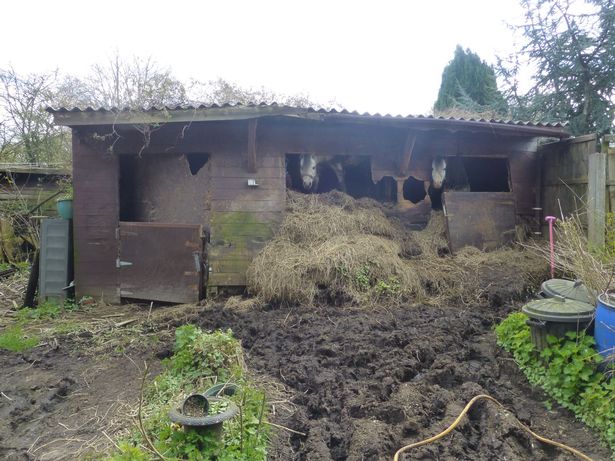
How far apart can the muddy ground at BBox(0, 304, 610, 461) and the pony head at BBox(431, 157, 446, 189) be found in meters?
2.79

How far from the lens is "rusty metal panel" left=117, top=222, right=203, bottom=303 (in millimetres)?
6445

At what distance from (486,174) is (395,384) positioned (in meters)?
6.61

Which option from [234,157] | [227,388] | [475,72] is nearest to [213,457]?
[227,388]

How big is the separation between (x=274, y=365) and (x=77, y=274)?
172 inches

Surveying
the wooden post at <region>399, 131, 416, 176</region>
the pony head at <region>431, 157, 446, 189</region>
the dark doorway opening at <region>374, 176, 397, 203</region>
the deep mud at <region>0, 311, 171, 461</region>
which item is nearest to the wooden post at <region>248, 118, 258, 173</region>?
the wooden post at <region>399, 131, 416, 176</region>

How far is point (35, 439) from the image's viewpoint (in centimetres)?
287

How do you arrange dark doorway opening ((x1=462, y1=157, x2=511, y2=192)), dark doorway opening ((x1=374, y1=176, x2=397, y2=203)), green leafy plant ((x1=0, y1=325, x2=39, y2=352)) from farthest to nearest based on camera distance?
dark doorway opening ((x1=462, y1=157, x2=511, y2=192))
dark doorway opening ((x1=374, y1=176, x2=397, y2=203))
green leafy plant ((x1=0, y1=325, x2=39, y2=352))

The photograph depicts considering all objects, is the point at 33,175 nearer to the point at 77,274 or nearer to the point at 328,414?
the point at 77,274

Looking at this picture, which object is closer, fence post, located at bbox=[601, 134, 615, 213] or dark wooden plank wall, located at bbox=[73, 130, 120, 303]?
fence post, located at bbox=[601, 134, 615, 213]

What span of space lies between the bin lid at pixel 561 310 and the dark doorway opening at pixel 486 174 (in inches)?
201

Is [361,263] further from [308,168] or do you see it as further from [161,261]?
[161,261]

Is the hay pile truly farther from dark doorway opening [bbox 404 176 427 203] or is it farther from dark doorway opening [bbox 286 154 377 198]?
dark doorway opening [bbox 404 176 427 203]

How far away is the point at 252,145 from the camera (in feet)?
21.3

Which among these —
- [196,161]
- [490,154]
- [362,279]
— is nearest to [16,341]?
[196,161]
